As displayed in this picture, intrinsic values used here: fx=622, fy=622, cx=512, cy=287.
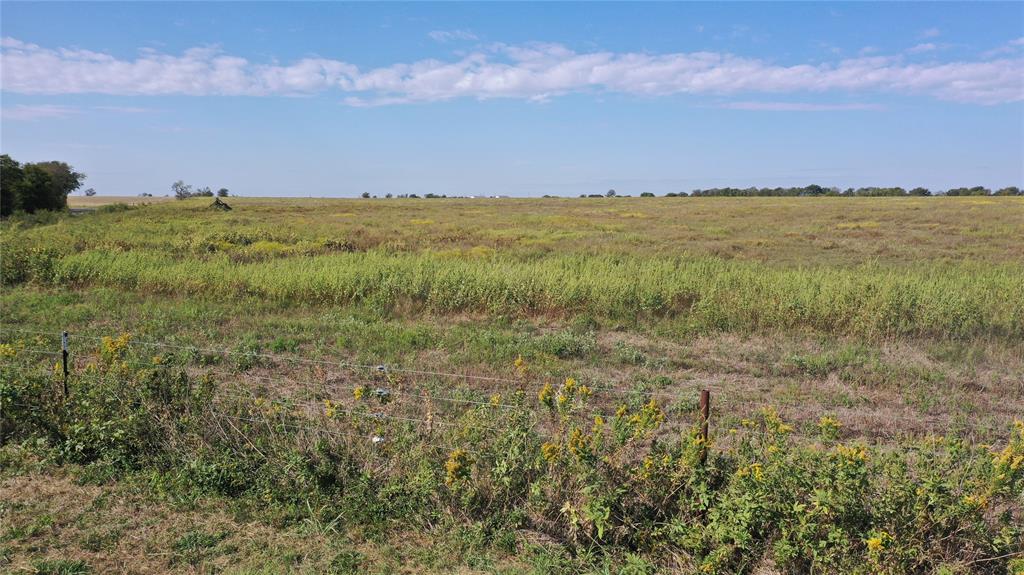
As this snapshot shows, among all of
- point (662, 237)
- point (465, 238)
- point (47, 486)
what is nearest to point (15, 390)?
point (47, 486)

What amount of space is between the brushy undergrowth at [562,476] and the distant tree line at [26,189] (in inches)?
1552

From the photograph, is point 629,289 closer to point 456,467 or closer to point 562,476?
point 562,476

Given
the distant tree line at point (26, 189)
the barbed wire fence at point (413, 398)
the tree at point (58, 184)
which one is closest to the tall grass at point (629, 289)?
the barbed wire fence at point (413, 398)

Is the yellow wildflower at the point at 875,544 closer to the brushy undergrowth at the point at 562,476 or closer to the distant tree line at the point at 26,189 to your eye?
the brushy undergrowth at the point at 562,476

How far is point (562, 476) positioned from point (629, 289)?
24.5 ft

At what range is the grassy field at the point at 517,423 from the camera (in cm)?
360

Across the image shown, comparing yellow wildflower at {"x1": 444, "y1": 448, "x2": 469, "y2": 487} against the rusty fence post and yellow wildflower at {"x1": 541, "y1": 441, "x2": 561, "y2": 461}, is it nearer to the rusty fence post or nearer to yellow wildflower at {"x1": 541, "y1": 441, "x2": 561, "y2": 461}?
yellow wildflower at {"x1": 541, "y1": 441, "x2": 561, "y2": 461}

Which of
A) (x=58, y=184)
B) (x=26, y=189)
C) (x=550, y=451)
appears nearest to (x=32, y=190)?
(x=26, y=189)

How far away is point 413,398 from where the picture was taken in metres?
6.12

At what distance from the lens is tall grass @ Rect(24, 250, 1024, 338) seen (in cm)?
958

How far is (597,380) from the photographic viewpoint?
7.37 metres

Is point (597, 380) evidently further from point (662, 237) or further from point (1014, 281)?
point (662, 237)

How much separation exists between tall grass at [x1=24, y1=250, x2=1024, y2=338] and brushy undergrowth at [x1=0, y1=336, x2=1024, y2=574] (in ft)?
15.7

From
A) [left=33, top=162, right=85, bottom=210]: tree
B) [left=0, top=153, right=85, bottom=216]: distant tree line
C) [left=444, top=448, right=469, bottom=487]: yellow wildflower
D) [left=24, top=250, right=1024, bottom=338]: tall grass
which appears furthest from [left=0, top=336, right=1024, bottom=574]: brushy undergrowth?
[left=33, top=162, right=85, bottom=210]: tree
